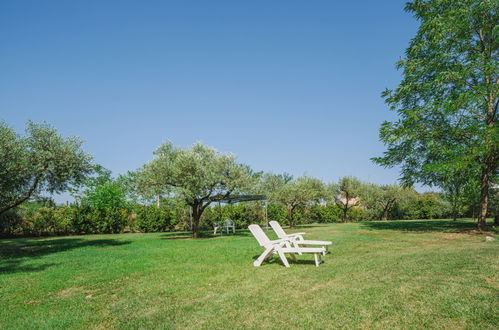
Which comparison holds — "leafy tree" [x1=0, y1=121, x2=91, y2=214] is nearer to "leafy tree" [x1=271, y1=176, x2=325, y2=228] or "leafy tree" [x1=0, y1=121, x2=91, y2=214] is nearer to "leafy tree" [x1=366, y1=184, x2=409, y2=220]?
"leafy tree" [x1=271, y1=176, x2=325, y2=228]

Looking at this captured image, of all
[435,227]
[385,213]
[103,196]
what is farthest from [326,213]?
[103,196]

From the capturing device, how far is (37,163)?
43.3 ft

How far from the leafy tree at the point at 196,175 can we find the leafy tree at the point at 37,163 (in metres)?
3.72

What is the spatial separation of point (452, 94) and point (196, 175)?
15.5m

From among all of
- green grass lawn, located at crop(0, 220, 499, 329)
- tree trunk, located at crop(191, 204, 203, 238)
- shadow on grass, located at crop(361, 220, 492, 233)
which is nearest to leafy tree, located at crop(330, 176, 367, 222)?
shadow on grass, located at crop(361, 220, 492, 233)

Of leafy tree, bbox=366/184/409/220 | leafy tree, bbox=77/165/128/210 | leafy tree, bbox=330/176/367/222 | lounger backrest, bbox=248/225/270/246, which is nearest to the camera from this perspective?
lounger backrest, bbox=248/225/270/246

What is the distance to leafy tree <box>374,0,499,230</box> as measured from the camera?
552 inches

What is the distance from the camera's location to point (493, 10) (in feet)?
50.0

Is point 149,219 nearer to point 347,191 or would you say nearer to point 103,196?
point 347,191

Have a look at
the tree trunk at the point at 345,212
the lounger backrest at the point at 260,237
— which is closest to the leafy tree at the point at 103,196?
the tree trunk at the point at 345,212

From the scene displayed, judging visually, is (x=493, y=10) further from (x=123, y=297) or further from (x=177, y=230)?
(x=177, y=230)

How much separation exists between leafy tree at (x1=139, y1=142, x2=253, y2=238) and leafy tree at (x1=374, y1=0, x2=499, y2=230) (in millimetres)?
9265

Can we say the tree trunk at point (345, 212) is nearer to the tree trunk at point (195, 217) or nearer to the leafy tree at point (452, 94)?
the leafy tree at point (452, 94)

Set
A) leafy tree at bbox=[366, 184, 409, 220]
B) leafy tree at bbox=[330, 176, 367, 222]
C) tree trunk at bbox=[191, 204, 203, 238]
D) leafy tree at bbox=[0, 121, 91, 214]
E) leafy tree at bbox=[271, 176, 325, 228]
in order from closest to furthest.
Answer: leafy tree at bbox=[0, 121, 91, 214], tree trunk at bbox=[191, 204, 203, 238], leafy tree at bbox=[271, 176, 325, 228], leafy tree at bbox=[330, 176, 367, 222], leafy tree at bbox=[366, 184, 409, 220]
